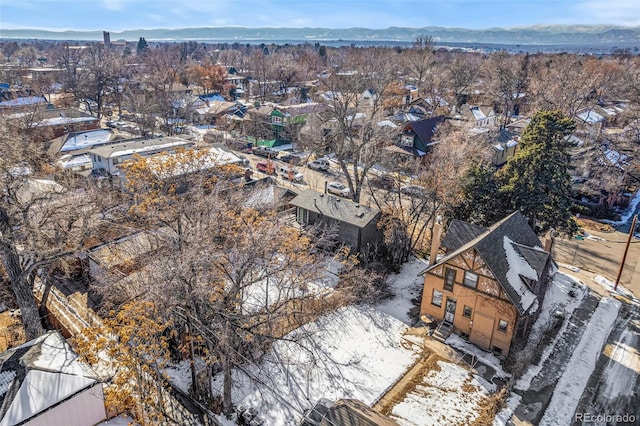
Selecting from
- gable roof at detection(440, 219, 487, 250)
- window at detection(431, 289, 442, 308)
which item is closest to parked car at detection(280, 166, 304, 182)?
gable roof at detection(440, 219, 487, 250)

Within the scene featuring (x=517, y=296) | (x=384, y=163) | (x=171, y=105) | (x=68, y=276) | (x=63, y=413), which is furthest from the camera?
(x=171, y=105)

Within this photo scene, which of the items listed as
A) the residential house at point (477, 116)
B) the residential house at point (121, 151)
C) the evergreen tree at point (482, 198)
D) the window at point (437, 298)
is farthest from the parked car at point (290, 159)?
the window at point (437, 298)

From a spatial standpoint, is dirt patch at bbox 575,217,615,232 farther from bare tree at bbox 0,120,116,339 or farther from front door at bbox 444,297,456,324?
bare tree at bbox 0,120,116,339

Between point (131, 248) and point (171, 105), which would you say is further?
point (171, 105)

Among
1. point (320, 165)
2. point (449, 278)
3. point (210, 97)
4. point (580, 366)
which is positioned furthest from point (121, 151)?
point (210, 97)

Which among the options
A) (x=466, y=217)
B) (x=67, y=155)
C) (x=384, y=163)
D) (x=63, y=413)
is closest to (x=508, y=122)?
(x=384, y=163)

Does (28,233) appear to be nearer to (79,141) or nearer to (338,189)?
(338,189)

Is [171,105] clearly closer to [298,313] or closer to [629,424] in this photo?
[298,313]
